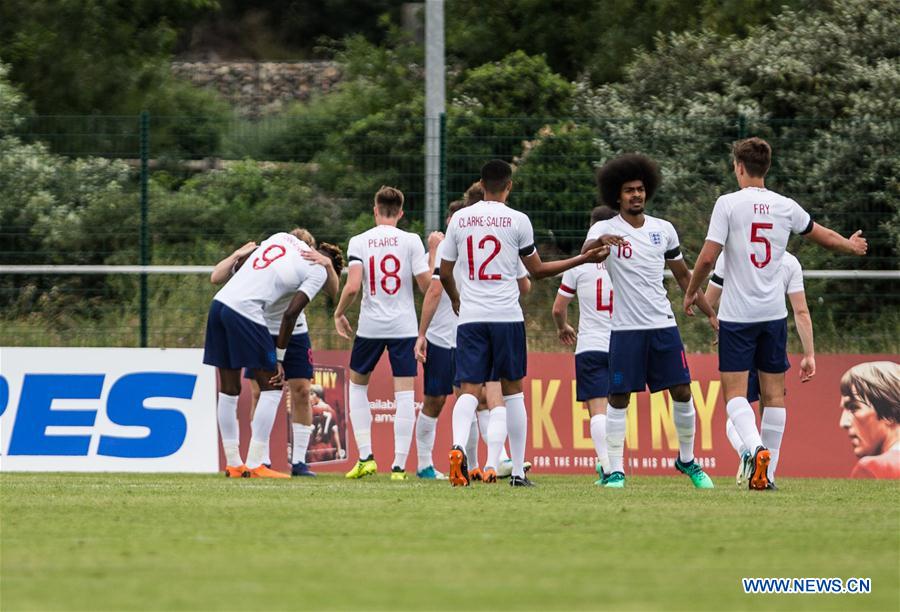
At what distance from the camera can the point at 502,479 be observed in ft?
44.6

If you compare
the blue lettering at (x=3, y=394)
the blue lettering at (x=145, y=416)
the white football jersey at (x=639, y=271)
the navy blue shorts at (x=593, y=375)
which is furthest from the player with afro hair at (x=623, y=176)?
the blue lettering at (x=3, y=394)

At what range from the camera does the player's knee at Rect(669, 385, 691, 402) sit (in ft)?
38.1

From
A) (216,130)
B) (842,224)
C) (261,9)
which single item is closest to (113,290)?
(216,130)

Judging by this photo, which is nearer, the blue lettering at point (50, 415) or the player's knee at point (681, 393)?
the player's knee at point (681, 393)

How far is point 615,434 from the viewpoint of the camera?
1169 cm

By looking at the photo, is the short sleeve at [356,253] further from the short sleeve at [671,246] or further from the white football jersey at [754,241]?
the white football jersey at [754,241]

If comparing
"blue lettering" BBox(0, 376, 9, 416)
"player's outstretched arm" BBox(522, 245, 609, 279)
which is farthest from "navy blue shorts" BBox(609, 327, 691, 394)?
"blue lettering" BBox(0, 376, 9, 416)

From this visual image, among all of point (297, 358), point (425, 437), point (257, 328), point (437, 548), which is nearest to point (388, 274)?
point (297, 358)

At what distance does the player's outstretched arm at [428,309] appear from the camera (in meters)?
13.0

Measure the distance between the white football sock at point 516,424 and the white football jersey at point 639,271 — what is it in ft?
3.02

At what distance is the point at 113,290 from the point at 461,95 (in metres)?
10.4

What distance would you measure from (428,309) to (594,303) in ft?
4.31

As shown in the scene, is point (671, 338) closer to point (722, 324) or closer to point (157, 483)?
point (722, 324)

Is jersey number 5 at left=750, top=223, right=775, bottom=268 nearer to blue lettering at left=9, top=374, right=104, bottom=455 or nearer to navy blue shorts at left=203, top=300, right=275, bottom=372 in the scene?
navy blue shorts at left=203, top=300, right=275, bottom=372
